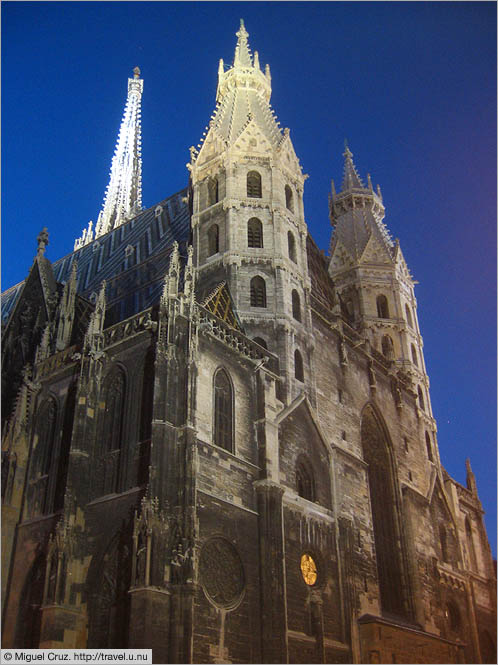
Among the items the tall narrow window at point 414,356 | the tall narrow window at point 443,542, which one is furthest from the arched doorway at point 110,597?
the tall narrow window at point 414,356

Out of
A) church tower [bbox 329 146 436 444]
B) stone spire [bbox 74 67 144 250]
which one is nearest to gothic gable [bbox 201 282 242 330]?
church tower [bbox 329 146 436 444]

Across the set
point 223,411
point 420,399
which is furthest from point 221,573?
point 420,399

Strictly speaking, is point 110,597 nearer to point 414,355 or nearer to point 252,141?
point 252,141

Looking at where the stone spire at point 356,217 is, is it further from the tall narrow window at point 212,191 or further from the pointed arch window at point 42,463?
the pointed arch window at point 42,463

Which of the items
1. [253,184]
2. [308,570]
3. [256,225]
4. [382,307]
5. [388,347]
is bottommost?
[308,570]

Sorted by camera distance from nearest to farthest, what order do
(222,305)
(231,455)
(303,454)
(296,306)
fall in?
(231,455) → (303,454) → (222,305) → (296,306)

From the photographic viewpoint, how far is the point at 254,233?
1353 inches

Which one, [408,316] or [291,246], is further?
Result: [408,316]

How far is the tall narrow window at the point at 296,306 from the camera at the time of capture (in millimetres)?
32875

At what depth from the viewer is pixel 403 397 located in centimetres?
4084

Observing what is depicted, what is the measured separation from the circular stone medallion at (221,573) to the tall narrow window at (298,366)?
9593 mm

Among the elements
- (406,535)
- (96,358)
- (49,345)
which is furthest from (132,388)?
(406,535)

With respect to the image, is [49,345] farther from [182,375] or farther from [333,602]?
[333,602]

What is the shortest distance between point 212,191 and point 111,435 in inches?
606
